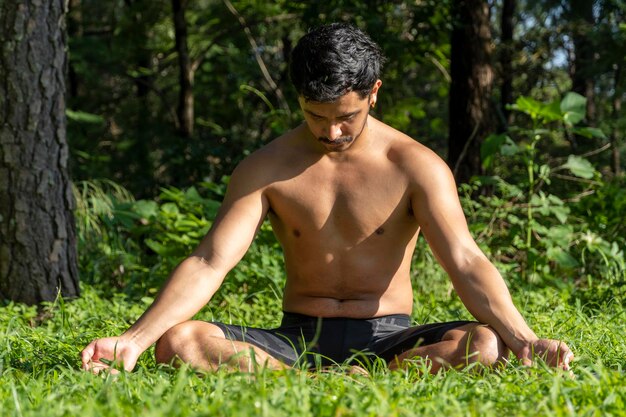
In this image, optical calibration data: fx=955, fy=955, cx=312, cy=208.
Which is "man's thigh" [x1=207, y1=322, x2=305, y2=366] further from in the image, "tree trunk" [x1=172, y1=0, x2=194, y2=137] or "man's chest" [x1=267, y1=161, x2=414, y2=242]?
"tree trunk" [x1=172, y1=0, x2=194, y2=137]

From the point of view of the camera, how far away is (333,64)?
11.1ft

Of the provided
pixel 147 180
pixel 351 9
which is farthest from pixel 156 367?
pixel 147 180

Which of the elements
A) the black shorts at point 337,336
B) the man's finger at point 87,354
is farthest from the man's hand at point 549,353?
the man's finger at point 87,354

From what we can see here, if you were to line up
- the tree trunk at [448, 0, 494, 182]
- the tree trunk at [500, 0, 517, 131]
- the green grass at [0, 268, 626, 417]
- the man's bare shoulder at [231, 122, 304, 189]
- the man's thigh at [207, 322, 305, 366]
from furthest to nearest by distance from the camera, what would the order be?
the tree trunk at [500, 0, 517, 131], the tree trunk at [448, 0, 494, 182], the man's bare shoulder at [231, 122, 304, 189], the man's thigh at [207, 322, 305, 366], the green grass at [0, 268, 626, 417]

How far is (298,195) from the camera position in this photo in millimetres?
3635

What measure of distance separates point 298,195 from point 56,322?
183 centimetres

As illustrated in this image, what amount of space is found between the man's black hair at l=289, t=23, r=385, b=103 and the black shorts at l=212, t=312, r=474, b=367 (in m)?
0.87

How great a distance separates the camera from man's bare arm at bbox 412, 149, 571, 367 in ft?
10.4

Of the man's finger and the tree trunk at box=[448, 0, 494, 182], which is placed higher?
the tree trunk at box=[448, 0, 494, 182]

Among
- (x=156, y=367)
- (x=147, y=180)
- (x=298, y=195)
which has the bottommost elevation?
(x=147, y=180)

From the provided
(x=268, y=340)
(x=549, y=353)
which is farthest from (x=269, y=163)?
(x=549, y=353)

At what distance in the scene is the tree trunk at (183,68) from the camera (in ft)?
36.8

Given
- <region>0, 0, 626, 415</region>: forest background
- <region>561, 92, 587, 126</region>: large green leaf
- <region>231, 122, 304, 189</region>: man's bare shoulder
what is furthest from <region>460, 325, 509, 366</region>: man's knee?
<region>561, 92, 587, 126</region>: large green leaf

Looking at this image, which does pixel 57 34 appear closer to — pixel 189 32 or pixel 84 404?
pixel 84 404
